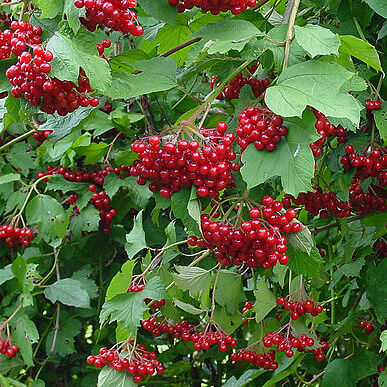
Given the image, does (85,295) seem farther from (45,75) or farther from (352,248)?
(45,75)

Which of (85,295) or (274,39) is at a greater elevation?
(274,39)

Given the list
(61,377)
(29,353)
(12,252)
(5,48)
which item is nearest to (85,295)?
(29,353)

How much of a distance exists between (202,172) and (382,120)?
0.55 metres

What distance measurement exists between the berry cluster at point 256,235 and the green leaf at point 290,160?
76 mm

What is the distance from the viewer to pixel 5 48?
1.13 meters

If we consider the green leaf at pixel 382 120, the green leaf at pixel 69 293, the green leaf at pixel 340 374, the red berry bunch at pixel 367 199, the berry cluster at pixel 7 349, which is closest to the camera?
the green leaf at pixel 382 120

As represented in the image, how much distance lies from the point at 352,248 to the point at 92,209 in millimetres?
936

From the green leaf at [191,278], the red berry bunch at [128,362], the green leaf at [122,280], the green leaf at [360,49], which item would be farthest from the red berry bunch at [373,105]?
the red berry bunch at [128,362]

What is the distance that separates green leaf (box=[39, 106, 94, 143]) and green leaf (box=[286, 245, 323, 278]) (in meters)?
0.59

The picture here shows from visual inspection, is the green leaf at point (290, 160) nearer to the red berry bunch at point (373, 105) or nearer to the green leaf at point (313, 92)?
the green leaf at point (313, 92)

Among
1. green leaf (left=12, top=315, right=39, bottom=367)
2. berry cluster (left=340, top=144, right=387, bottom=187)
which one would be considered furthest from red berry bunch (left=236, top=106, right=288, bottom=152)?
green leaf (left=12, top=315, right=39, bottom=367)

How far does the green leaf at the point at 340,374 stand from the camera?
1.80m

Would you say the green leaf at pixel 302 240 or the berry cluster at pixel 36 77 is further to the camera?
the green leaf at pixel 302 240

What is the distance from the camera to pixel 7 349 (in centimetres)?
216
